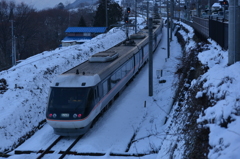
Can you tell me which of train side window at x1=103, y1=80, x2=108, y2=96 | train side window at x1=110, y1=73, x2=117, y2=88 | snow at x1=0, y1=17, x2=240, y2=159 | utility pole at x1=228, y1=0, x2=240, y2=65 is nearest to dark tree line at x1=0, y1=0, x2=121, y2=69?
snow at x1=0, y1=17, x2=240, y2=159

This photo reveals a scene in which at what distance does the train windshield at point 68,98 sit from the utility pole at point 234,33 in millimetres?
5472

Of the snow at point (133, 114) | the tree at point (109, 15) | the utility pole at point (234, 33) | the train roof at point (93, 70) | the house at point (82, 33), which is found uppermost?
the tree at point (109, 15)

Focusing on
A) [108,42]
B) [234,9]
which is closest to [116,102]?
[234,9]

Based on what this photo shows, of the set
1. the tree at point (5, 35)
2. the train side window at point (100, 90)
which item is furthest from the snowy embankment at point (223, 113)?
the tree at point (5, 35)

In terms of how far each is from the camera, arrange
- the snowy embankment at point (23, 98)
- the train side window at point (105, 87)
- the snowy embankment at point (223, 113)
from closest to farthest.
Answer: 1. the snowy embankment at point (223, 113)
2. the snowy embankment at point (23, 98)
3. the train side window at point (105, 87)

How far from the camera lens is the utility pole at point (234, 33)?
36.8 ft

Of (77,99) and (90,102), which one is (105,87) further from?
(77,99)

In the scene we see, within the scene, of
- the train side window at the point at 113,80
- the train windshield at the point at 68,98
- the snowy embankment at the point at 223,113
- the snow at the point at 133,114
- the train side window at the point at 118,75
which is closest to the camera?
the snowy embankment at the point at 223,113

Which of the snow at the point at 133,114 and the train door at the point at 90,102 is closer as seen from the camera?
the snow at the point at 133,114

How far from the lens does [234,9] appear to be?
11.3m

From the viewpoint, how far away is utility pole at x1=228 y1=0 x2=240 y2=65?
1122 cm

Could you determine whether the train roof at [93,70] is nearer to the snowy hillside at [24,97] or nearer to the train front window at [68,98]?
the train front window at [68,98]

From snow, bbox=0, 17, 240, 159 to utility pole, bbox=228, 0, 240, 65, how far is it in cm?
43

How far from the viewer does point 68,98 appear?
12.4 m
